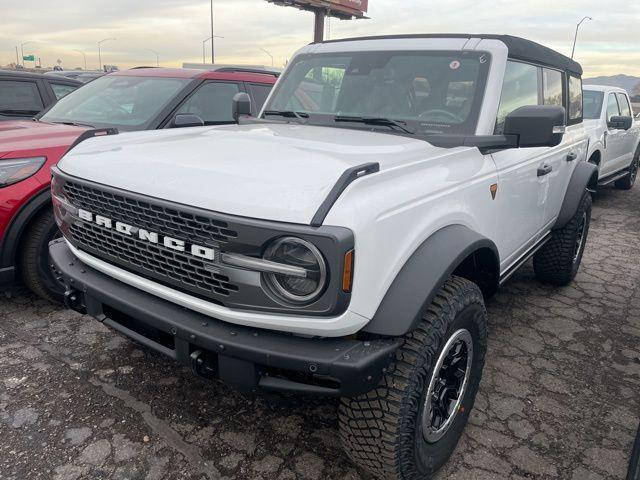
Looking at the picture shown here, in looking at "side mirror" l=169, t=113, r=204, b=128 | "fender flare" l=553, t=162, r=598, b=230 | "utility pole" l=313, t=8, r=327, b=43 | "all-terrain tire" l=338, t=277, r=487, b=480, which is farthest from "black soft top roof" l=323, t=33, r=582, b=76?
"utility pole" l=313, t=8, r=327, b=43

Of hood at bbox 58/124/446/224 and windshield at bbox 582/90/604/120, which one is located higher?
hood at bbox 58/124/446/224

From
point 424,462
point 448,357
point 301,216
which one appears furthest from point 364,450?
point 301,216

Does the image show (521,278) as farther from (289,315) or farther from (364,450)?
(289,315)

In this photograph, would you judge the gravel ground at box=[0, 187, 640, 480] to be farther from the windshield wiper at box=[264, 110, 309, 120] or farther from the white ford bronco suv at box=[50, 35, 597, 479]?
the windshield wiper at box=[264, 110, 309, 120]

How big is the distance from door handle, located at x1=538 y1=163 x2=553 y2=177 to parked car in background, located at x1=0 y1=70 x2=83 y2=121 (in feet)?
16.3

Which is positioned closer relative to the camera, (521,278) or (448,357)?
(448,357)

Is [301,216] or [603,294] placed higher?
[301,216]

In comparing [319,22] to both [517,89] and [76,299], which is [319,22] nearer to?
[517,89]

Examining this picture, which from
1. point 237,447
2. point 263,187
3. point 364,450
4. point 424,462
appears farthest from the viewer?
point 237,447

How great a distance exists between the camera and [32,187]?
341cm

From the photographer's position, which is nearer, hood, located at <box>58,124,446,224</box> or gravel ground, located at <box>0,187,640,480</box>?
hood, located at <box>58,124,446,224</box>

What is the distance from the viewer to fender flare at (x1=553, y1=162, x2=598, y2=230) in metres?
4.04

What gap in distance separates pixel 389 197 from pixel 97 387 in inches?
80.6

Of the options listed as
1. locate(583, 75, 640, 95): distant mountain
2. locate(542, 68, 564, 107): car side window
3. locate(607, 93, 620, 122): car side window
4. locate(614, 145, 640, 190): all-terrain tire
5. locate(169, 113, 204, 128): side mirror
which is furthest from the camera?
locate(583, 75, 640, 95): distant mountain
